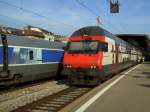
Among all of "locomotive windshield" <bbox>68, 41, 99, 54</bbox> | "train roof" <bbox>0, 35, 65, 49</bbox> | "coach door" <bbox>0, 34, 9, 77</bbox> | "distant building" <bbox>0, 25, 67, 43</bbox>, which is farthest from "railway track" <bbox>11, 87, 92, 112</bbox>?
"distant building" <bbox>0, 25, 67, 43</bbox>

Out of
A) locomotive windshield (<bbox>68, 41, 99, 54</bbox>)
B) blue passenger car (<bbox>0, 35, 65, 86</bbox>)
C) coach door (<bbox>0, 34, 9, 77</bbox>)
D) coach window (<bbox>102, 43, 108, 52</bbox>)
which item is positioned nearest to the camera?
coach door (<bbox>0, 34, 9, 77</bbox>)

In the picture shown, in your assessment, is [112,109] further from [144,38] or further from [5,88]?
[144,38]

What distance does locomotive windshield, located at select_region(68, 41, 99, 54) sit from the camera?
16.2 m

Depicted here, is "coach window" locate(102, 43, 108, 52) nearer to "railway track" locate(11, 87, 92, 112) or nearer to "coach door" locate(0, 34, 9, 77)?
"railway track" locate(11, 87, 92, 112)

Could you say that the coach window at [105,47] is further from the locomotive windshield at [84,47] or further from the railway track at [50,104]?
the railway track at [50,104]

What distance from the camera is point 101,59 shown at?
1590 cm

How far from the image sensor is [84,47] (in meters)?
16.5

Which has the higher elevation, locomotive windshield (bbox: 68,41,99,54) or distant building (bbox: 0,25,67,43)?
distant building (bbox: 0,25,67,43)

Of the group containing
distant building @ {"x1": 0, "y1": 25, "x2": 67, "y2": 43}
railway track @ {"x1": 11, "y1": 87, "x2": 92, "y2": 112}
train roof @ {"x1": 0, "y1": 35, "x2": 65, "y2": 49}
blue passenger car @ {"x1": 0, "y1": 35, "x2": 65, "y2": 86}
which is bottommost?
railway track @ {"x1": 11, "y1": 87, "x2": 92, "y2": 112}

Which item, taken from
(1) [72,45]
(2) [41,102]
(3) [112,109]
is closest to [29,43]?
(1) [72,45]

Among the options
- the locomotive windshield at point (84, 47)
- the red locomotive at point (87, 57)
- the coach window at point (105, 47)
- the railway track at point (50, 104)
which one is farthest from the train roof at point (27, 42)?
the coach window at point (105, 47)

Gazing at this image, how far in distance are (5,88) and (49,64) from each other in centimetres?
463

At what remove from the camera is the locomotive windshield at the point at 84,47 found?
16.2m

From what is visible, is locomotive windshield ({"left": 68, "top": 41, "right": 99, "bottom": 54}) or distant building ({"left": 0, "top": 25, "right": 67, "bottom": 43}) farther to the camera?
locomotive windshield ({"left": 68, "top": 41, "right": 99, "bottom": 54})
